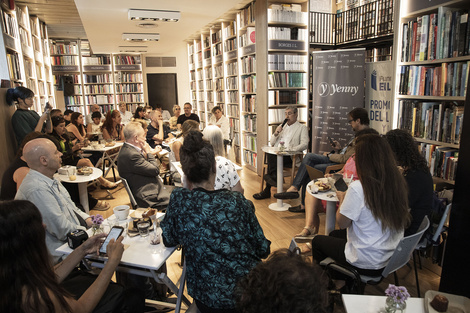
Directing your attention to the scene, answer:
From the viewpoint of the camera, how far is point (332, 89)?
5.24 m

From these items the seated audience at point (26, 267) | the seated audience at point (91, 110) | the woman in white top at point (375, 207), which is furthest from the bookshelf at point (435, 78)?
the seated audience at point (91, 110)

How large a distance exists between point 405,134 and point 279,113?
359 cm

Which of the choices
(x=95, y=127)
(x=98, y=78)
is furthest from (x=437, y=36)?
(x=98, y=78)

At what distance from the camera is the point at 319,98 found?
18.0 ft

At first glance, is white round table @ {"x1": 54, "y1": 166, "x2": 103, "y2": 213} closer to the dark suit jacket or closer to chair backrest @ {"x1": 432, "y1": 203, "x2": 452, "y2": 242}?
the dark suit jacket

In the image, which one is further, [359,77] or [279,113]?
[279,113]

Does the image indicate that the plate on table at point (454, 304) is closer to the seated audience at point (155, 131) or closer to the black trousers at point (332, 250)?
the black trousers at point (332, 250)

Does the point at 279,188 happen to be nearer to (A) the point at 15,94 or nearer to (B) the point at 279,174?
(B) the point at 279,174

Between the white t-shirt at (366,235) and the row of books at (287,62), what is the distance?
13.3 ft

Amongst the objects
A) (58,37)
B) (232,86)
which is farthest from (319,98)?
(58,37)

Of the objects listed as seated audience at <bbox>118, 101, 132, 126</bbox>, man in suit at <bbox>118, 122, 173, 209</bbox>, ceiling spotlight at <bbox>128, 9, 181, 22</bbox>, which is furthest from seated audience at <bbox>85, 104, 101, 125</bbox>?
man in suit at <bbox>118, 122, 173, 209</bbox>

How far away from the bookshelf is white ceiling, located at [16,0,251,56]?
9.02ft

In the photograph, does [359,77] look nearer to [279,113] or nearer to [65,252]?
[279,113]

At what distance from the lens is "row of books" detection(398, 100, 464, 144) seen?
3.01 meters
